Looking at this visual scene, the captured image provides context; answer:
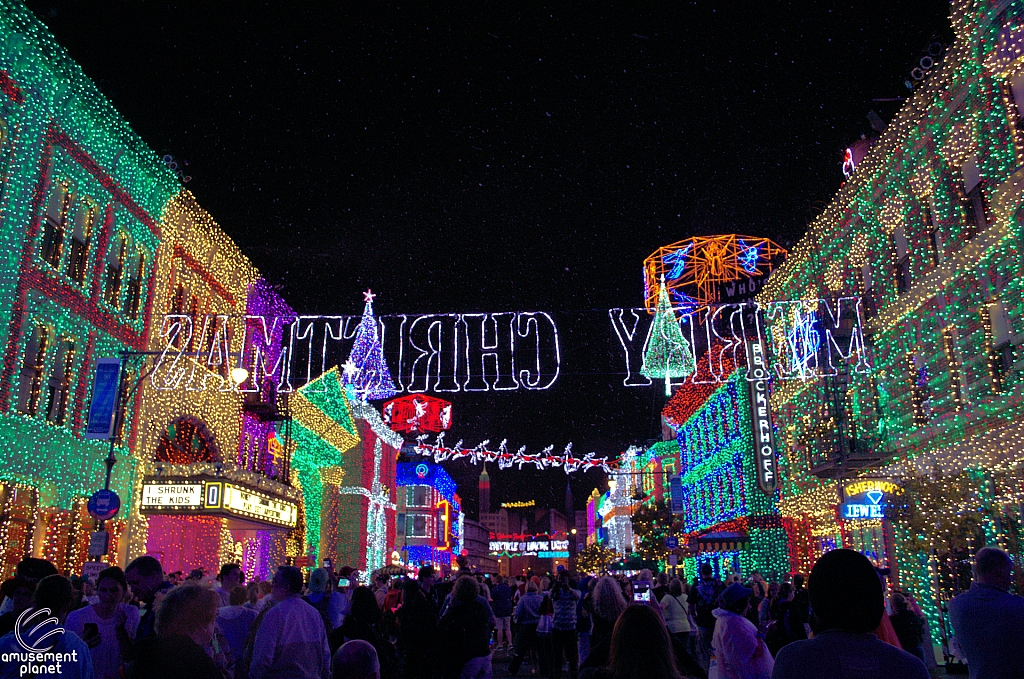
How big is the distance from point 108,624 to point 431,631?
127 inches

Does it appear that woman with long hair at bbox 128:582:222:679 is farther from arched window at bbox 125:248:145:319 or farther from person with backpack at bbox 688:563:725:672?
arched window at bbox 125:248:145:319

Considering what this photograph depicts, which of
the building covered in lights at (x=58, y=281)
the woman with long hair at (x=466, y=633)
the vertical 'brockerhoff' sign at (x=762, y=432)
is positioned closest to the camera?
the woman with long hair at (x=466, y=633)

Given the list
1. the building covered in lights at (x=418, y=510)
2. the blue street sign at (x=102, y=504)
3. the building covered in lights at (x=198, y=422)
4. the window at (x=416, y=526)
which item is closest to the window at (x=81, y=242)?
the building covered in lights at (x=198, y=422)

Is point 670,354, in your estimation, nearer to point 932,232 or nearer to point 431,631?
point 932,232

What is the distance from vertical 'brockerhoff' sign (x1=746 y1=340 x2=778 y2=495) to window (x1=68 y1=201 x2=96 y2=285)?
22.6 m

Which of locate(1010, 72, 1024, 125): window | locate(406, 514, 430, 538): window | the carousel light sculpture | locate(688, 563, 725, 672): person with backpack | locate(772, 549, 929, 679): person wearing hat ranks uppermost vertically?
the carousel light sculpture

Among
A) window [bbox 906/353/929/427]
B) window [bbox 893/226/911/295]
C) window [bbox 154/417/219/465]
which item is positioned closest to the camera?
window [bbox 906/353/929/427]

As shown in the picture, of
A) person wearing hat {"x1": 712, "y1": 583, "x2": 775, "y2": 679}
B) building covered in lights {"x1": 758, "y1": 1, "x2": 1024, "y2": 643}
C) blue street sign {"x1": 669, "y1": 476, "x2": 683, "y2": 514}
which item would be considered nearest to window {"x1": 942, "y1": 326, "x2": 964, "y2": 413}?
building covered in lights {"x1": 758, "y1": 1, "x2": 1024, "y2": 643}

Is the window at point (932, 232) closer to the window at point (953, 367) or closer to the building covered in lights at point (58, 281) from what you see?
the window at point (953, 367)

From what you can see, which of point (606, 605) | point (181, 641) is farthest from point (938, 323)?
point (181, 641)

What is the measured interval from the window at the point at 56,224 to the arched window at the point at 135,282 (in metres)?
3.05

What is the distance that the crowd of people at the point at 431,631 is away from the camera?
3023 mm

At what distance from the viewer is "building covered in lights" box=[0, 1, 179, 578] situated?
16.2 meters

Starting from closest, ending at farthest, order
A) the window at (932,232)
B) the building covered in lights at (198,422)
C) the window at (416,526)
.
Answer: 1. the window at (932,232)
2. the building covered in lights at (198,422)
3. the window at (416,526)
